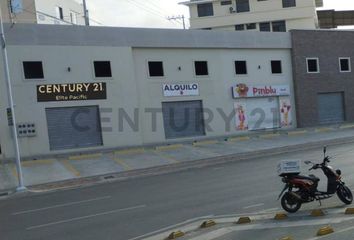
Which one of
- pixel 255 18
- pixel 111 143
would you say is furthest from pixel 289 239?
pixel 255 18

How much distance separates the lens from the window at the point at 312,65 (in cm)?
3891

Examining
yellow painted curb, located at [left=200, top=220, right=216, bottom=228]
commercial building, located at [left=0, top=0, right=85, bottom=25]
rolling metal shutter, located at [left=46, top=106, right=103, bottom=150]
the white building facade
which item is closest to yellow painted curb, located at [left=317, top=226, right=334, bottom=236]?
yellow painted curb, located at [left=200, top=220, right=216, bottom=228]

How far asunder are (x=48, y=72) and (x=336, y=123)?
79.7 feet

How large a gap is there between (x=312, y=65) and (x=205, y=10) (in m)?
30.0

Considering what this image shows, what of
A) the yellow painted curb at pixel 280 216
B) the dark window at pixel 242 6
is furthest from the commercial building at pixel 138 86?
the dark window at pixel 242 6

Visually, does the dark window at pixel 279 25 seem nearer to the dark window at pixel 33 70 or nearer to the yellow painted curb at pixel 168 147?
the yellow painted curb at pixel 168 147

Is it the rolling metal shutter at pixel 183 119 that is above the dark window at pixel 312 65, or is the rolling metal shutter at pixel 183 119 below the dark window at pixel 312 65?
below

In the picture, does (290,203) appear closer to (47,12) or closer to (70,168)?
(70,168)

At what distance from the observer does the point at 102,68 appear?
29.6m

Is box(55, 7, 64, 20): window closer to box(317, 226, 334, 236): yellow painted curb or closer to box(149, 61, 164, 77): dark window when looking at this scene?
box(149, 61, 164, 77): dark window

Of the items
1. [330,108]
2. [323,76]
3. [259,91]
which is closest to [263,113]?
[259,91]

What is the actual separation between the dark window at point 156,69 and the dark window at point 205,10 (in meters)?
36.6

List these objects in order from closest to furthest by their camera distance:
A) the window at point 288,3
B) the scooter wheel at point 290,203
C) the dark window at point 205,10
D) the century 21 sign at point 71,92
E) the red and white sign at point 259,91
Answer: the scooter wheel at point 290,203 → the century 21 sign at point 71,92 → the red and white sign at point 259,91 → the window at point 288,3 → the dark window at point 205,10
